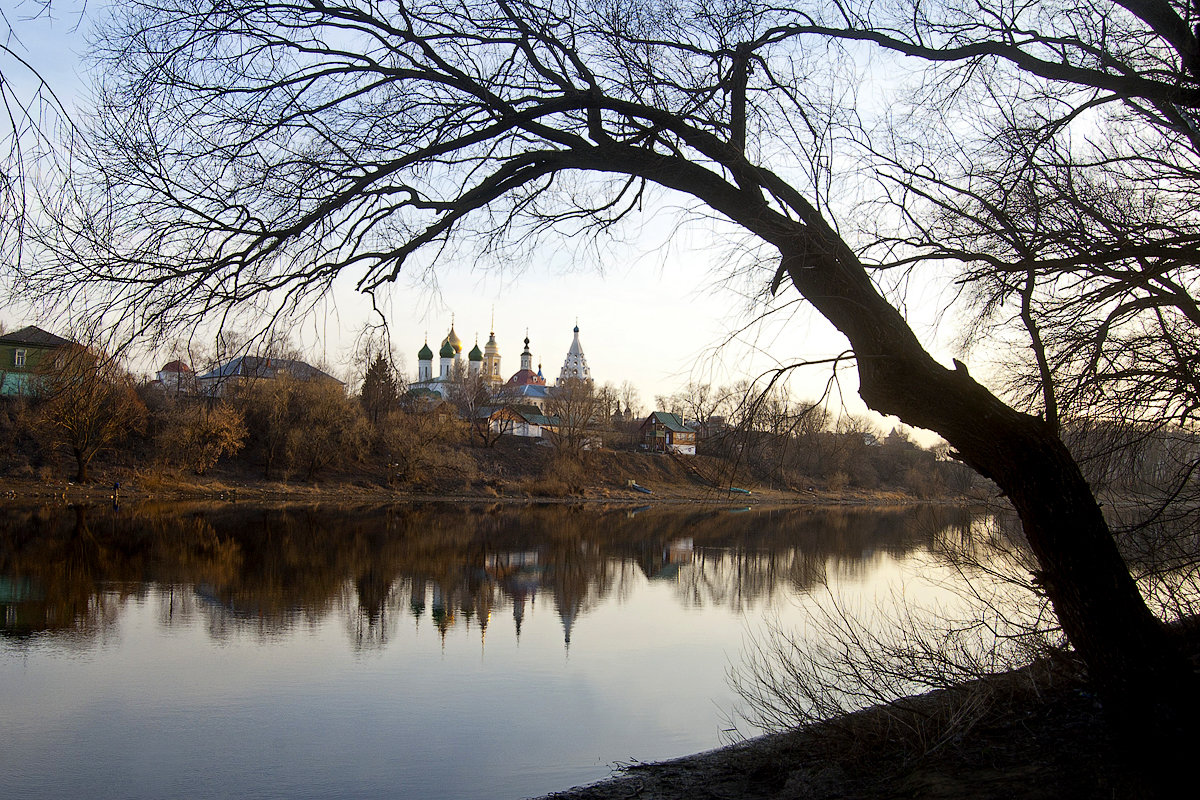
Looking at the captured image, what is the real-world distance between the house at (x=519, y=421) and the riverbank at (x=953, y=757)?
176ft

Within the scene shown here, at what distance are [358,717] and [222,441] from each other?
3286cm

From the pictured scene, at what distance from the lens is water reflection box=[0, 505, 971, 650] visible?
14.1 meters

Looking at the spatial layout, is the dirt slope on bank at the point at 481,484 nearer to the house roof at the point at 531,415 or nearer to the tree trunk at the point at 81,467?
the tree trunk at the point at 81,467

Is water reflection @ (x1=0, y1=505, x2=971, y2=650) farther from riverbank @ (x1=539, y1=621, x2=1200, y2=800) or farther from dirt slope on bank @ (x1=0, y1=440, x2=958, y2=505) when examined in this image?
dirt slope on bank @ (x1=0, y1=440, x2=958, y2=505)

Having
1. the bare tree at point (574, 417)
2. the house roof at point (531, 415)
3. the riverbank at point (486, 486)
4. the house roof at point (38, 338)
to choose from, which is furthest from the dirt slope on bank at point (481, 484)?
the house roof at point (38, 338)

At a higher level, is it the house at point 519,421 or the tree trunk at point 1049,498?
the house at point 519,421

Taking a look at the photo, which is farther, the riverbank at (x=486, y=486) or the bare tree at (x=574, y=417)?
the bare tree at (x=574, y=417)

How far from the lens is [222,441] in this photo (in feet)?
128

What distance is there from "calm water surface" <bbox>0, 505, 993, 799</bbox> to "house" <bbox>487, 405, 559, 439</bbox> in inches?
1434

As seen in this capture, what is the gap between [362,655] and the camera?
12.0 meters

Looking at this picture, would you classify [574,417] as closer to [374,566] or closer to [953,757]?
[374,566]

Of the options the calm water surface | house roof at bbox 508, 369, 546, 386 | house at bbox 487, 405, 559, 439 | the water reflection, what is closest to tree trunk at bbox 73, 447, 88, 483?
the water reflection

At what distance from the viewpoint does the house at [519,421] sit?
61906mm

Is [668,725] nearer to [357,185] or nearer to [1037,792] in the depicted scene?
[1037,792]
